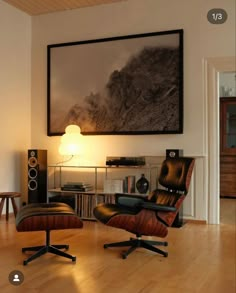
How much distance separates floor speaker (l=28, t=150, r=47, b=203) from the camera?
214 inches

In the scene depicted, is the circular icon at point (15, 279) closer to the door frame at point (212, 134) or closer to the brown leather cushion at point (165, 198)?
the brown leather cushion at point (165, 198)

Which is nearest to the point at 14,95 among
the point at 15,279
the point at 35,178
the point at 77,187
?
the point at 35,178

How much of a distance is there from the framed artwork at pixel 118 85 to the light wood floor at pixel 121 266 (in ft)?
5.44

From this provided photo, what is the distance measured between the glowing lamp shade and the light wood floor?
1336mm

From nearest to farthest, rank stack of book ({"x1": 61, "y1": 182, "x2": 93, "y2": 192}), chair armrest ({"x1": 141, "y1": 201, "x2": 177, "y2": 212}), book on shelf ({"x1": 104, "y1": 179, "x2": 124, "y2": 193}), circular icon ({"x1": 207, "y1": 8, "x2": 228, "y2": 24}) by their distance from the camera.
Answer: chair armrest ({"x1": 141, "y1": 201, "x2": 177, "y2": 212}) < circular icon ({"x1": 207, "y1": 8, "x2": 228, "y2": 24}) < book on shelf ({"x1": 104, "y1": 179, "x2": 124, "y2": 193}) < stack of book ({"x1": 61, "y1": 182, "x2": 93, "y2": 192})

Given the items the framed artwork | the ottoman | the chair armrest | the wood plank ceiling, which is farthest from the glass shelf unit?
the wood plank ceiling

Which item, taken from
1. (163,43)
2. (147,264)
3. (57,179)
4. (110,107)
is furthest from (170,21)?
(147,264)

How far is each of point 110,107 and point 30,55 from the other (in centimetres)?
163

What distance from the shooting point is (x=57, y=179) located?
5859 millimetres

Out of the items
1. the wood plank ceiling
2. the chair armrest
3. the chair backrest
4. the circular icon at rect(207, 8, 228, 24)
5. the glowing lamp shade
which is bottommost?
the chair armrest

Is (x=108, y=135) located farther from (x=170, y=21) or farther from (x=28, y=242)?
(x=28, y=242)

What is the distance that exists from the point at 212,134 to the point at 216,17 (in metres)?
1.51

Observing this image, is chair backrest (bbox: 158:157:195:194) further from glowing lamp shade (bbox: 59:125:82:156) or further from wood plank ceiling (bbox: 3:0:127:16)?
wood plank ceiling (bbox: 3:0:127:16)

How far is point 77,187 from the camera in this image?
5301 millimetres
